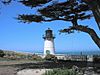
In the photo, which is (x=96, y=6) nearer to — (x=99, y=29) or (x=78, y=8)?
(x=99, y=29)

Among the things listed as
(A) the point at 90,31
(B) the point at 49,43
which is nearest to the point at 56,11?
(A) the point at 90,31

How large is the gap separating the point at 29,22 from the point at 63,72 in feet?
35.0

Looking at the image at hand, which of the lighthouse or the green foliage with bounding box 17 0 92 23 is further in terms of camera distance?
the lighthouse

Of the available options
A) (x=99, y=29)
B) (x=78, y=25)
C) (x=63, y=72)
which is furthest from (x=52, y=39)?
(x=63, y=72)

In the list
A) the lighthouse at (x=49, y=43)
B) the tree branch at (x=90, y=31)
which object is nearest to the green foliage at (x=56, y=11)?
the tree branch at (x=90, y=31)

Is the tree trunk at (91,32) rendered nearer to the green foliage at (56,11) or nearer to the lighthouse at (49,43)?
the green foliage at (56,11)

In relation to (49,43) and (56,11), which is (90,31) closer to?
(56,11)

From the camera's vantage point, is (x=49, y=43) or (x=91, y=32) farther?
(x=49, y=43)

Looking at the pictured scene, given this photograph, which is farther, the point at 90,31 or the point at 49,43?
the point at 49,43

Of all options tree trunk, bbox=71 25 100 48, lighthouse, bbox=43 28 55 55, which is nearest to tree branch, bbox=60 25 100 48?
tree trunk, bbox=71 25 100 48

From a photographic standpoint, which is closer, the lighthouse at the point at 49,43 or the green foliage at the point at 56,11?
the green foliage at the point at 56,11

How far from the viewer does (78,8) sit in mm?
23469

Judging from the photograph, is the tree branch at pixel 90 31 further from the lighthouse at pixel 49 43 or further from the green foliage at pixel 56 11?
the lighthouse at pixel 49 43

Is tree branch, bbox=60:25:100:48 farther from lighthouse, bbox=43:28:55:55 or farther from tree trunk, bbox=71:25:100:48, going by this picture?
lighthouse, bbox=43:28:55:55
